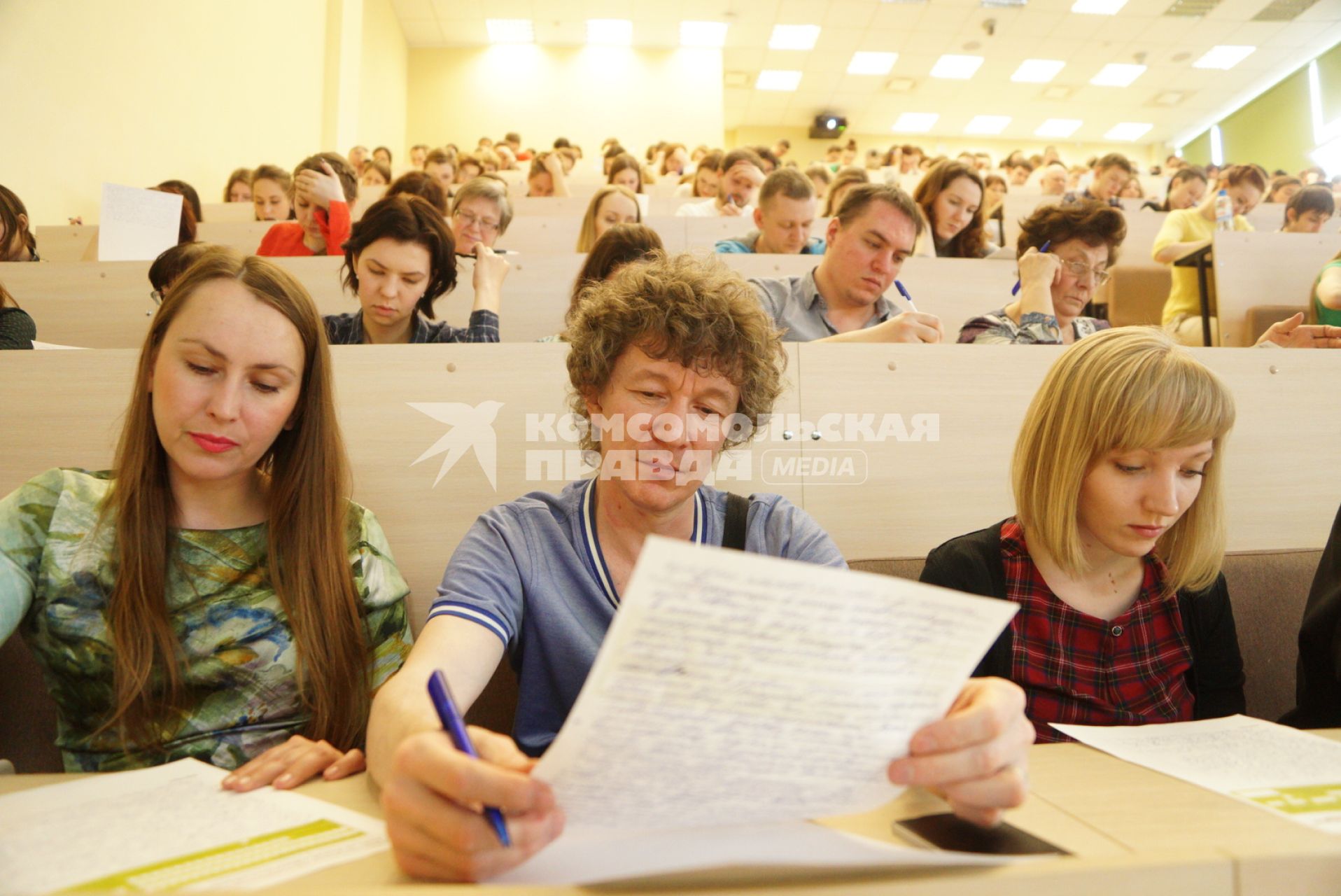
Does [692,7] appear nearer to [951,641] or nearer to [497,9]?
[497,9]

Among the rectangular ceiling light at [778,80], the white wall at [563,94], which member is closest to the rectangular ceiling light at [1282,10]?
the rectangular ceiling light at [778,80]

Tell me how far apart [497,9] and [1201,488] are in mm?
9685

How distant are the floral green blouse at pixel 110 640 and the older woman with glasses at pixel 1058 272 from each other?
6.01 feet

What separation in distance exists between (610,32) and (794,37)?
212 cm

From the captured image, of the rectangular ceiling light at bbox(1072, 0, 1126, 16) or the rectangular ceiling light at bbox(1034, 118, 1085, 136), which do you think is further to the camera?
the rectangular ceiling light at bbox(1034, 118, 1085, 136)

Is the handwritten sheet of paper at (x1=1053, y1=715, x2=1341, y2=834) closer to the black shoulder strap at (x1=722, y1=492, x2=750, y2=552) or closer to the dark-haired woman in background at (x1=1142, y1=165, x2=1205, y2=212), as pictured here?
the black shoulder strap at (x1=722, y1=492, x2=750, y2=552)

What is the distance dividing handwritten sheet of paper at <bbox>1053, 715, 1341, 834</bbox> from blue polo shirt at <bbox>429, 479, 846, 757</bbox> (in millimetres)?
369

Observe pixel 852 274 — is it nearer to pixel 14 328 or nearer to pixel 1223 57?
pixel 14 328

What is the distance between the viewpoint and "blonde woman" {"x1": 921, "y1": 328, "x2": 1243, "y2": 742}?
3.84 feet

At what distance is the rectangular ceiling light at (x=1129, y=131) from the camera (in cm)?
1198

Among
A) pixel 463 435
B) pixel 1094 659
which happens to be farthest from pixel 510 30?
pixel 1094 659

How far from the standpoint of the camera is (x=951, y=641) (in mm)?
507

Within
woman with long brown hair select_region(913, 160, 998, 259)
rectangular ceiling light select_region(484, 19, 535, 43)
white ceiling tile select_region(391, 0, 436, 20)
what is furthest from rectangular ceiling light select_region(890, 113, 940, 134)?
woman with long brown hair select_region(913, 160, 998, 259)

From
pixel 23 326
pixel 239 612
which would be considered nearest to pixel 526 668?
pixel 239 612
